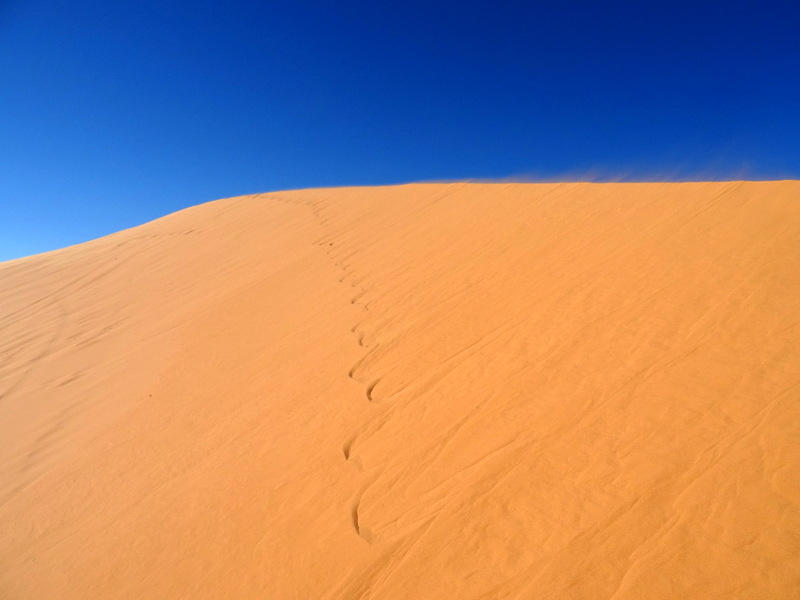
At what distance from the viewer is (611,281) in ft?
15.2

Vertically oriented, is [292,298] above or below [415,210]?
below

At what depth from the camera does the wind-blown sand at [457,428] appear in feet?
7.23

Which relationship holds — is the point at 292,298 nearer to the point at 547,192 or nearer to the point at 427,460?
the point at 427,460

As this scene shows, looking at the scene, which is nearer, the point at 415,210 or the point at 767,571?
the point at 767,571

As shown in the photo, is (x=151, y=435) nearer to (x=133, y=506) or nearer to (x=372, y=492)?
(x=133, y=506)

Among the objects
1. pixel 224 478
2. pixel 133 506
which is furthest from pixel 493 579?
pixel 133 506

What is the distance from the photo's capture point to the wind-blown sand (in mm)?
2203

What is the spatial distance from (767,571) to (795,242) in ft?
13.1

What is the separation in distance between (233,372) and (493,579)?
12.2 feet

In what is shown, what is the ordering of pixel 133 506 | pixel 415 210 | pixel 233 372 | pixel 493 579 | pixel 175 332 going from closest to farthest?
pixel 493 579, pixel 133 506, pixel 233 372, pixel 175 332, pixel 415 210

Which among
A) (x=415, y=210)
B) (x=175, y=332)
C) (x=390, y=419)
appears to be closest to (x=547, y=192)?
(x=415, y=210)

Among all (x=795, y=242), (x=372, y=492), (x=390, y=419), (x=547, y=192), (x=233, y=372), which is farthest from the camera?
(x=547, y=192)

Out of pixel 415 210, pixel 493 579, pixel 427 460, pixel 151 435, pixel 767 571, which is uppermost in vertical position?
pixel 415 210

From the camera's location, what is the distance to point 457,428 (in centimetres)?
318
